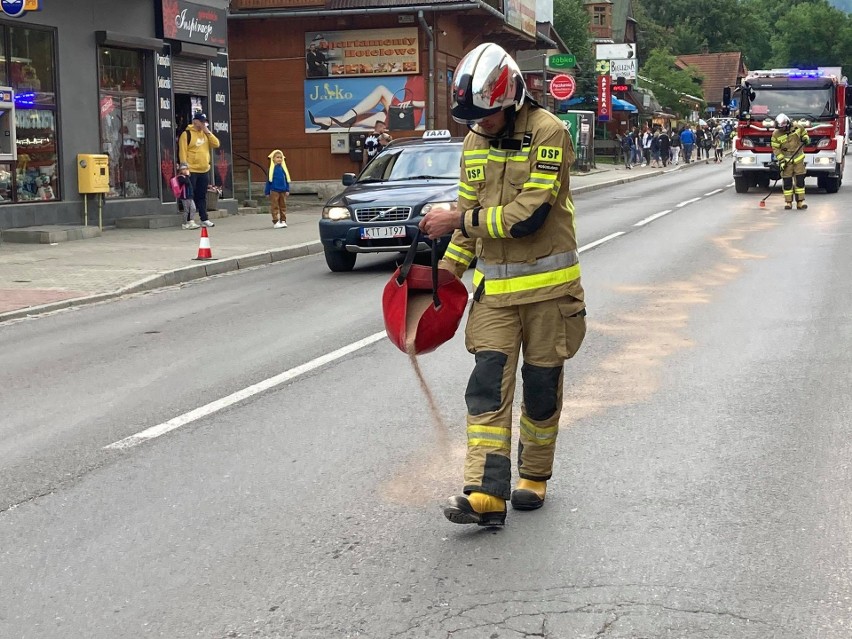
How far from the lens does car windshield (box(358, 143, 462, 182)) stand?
15.2 meters

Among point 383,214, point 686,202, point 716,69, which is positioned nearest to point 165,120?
point 383,214

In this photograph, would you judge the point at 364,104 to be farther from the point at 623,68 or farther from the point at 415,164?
the point at 623,68

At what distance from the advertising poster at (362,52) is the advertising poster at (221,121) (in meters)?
6.62

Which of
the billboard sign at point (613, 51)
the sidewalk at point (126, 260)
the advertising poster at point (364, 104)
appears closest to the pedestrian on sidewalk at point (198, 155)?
the sidewalk at point (126, 260)

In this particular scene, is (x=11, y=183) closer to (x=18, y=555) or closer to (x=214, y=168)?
(x=214, y=168)

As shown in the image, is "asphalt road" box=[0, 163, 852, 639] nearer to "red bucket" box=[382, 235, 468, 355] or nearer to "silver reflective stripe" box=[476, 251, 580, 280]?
"red bucket" box=[382, 235, 468, 355]

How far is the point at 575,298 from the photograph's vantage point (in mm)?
5023

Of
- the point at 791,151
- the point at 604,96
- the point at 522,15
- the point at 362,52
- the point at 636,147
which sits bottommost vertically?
the point at 791,151

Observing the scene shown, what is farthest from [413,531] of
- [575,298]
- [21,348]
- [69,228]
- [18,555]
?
[69,228]

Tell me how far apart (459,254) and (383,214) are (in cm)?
908

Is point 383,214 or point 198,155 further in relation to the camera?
point 198,155

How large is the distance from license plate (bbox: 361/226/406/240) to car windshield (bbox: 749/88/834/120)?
17.7 metres

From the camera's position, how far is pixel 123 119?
22453mm

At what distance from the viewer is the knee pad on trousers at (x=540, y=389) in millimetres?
5031
